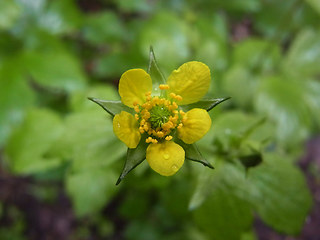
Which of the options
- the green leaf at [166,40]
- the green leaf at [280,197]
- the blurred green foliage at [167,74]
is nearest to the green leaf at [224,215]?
the blurred green foliage at [167,74]

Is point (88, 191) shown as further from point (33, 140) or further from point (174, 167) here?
point (174, 167)

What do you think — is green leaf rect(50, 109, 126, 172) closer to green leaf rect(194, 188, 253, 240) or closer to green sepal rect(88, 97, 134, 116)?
green sepal rect(88, 97, 134, 116)

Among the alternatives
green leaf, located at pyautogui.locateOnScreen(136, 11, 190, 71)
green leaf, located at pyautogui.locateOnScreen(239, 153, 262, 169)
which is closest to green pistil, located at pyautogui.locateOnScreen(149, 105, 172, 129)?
green leaf, located at pyautogui.locateOnScreen(239, 153, 262, 169)

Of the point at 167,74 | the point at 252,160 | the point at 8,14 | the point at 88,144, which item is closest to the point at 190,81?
the point at 252,160

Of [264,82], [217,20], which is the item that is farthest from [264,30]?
[264,82]

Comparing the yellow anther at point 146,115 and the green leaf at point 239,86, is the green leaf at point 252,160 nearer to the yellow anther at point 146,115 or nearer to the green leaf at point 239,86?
the yellow anther at point 146,115

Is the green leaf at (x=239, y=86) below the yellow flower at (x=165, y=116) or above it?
below

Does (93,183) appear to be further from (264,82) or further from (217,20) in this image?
(217,20)
